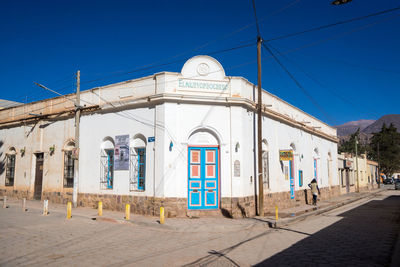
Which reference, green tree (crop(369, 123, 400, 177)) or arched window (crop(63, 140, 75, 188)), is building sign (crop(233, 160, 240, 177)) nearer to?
arched window (crop(63, 140, 75, 188))

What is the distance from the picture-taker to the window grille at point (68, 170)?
17734 mm

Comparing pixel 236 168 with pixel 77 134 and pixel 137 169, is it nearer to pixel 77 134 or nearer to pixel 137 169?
pixel 137 169

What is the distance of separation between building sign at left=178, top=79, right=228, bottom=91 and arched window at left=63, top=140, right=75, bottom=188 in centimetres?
809

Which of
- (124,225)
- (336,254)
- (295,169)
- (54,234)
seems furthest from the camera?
(295,169)

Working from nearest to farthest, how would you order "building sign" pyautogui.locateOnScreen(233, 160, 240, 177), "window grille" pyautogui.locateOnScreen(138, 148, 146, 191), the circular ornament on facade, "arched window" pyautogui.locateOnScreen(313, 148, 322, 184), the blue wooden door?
the blue wooden door → "building sign" pyautogui.locateOnScreen(233, 160, 240, 177) → the circular ornament on facade → "window grille" pyautogui.locateOnScreen(138, 148, 146, 191) → "arched window" pyautogui.locateOnScreen(313, 148, 322, 184)

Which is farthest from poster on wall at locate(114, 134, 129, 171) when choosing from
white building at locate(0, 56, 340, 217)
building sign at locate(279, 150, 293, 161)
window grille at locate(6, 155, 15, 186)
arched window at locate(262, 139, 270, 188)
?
window grille at locate(6, 155, 15, 186)

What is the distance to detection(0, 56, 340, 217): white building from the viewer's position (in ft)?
45.2

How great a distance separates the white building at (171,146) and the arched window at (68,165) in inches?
2.3

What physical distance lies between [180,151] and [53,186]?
9.40 m

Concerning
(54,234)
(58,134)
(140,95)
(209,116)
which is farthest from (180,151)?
(58,134)

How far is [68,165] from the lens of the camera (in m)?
18.1

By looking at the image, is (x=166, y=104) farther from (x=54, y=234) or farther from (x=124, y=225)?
(x=54, y=234)

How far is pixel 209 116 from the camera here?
14312mm

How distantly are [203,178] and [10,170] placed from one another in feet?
50.8
